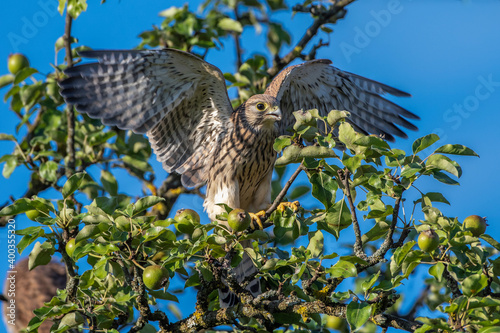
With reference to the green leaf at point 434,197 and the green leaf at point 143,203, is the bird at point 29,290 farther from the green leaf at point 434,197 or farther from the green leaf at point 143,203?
the green leaf at point 434,197

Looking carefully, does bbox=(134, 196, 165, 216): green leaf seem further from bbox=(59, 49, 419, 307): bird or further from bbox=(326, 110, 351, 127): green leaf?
bbox=(59, 49, 419, 307): bird

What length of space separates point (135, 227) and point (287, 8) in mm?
4279

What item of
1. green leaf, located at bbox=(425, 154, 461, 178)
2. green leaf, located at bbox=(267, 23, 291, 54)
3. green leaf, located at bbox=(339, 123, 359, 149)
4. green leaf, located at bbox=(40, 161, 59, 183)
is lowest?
green leaf, located at bbox=(425, 154, 461, 178)

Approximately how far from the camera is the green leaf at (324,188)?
3.34m

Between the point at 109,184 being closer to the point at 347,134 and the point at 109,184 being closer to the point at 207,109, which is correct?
the point at 207,109

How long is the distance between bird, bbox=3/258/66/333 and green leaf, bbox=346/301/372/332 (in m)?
2.93

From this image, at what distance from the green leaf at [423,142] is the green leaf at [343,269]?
→ 674 mm

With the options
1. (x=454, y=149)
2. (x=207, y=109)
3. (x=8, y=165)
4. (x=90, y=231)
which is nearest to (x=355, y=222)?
(x=454, y=149)

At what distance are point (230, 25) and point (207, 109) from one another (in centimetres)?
117

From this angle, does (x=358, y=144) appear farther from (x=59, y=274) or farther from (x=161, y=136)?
(x=59, y=274)

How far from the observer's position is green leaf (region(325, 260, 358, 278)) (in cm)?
293

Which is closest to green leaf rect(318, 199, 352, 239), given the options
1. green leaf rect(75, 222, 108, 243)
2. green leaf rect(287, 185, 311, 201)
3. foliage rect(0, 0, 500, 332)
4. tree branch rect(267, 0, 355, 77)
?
foliage rect(0, 0, 500, 332)

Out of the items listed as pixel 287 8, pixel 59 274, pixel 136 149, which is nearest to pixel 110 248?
pixel 59 274

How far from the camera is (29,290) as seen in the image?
5.02 metres
